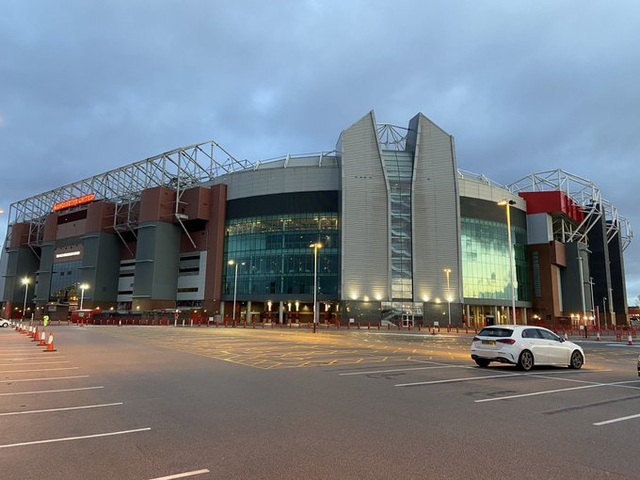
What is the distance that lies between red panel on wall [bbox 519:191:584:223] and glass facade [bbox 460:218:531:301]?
416 inches

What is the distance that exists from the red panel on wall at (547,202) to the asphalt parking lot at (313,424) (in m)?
79.5

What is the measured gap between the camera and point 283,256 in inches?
3031

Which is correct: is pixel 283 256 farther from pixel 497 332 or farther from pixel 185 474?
pixel 185 474

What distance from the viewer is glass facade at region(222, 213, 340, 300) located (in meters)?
74.4

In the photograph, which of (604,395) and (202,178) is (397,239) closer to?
(202,178)

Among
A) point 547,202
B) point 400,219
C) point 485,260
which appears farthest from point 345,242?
point 547,202

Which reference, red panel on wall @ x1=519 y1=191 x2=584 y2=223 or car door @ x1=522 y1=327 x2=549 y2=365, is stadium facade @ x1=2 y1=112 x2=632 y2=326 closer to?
red panel on wall @ x1=519 y1=191 x2=584 y2=223

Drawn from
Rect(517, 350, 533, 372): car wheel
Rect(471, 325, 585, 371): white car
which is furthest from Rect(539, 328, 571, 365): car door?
Rect(517, 350, 533, 372): car wheel

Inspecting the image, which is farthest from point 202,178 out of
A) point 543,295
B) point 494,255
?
point 543,295

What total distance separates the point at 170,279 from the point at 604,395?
261 feet

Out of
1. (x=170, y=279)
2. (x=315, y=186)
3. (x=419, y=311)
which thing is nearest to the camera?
A: (x=419, y=311)

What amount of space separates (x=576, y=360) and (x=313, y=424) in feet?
43.1

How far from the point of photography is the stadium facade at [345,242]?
72.3 m

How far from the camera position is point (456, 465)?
5535 mm
